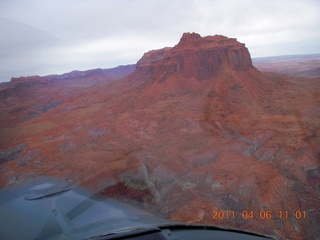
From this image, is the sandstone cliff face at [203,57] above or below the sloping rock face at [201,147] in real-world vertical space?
above

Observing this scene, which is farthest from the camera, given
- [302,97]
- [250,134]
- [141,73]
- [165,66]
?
[141,73]

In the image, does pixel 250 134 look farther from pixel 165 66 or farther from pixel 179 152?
pixel 165 66

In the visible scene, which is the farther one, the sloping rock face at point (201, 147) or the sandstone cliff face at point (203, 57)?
the sandstone cliff face at point (203, 57)

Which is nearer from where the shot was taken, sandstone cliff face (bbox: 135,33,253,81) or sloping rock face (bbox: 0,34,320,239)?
sloping rock face (bbox: 0,34,320,239)

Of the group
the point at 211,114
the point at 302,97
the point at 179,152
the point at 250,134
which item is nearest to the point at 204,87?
the point at 211,114

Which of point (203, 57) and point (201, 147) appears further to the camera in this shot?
point (203, 57)
